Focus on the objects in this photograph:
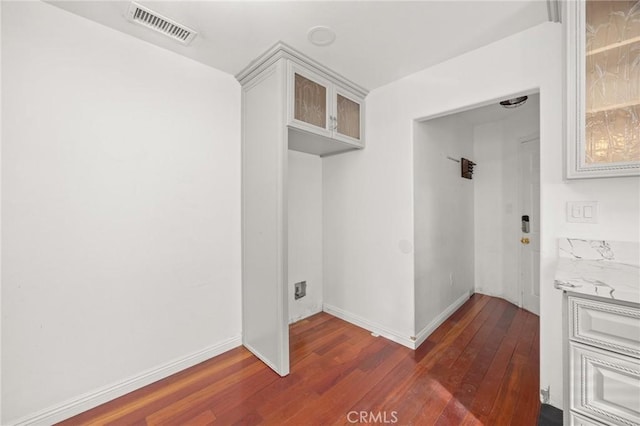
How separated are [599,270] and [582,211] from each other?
1.31 ft

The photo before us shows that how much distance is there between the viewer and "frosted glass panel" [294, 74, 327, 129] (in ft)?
6.82

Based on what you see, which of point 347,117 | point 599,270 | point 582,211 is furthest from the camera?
point 347,117

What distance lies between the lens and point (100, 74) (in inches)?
67.9

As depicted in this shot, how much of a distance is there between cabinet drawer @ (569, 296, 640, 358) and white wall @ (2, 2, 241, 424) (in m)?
2.34

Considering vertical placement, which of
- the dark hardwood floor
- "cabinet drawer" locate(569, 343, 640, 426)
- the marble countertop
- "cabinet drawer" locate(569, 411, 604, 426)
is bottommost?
the dark hardwood floor

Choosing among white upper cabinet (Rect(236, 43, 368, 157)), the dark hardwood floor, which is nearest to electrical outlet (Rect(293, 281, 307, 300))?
the dark hardwood floor

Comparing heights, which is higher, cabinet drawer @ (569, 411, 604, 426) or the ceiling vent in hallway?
the ceiling vent in hallway

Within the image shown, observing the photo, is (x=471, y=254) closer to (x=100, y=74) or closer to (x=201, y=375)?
(x=201, y=375)

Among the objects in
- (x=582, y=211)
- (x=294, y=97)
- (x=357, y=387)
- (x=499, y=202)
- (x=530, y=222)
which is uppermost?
(x=294, y=97)

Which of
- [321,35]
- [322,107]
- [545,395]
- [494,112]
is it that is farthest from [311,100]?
[545,395]

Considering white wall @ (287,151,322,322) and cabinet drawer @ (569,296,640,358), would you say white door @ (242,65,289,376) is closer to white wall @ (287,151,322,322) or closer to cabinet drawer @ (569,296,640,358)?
white wall @ (287,151,322,322)

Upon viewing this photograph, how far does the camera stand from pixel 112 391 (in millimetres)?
1754

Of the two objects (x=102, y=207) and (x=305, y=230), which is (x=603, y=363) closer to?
(x=305, y=230)

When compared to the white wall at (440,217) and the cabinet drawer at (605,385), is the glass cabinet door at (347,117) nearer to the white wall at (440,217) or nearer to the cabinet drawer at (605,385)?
the white wall at (440,217)
